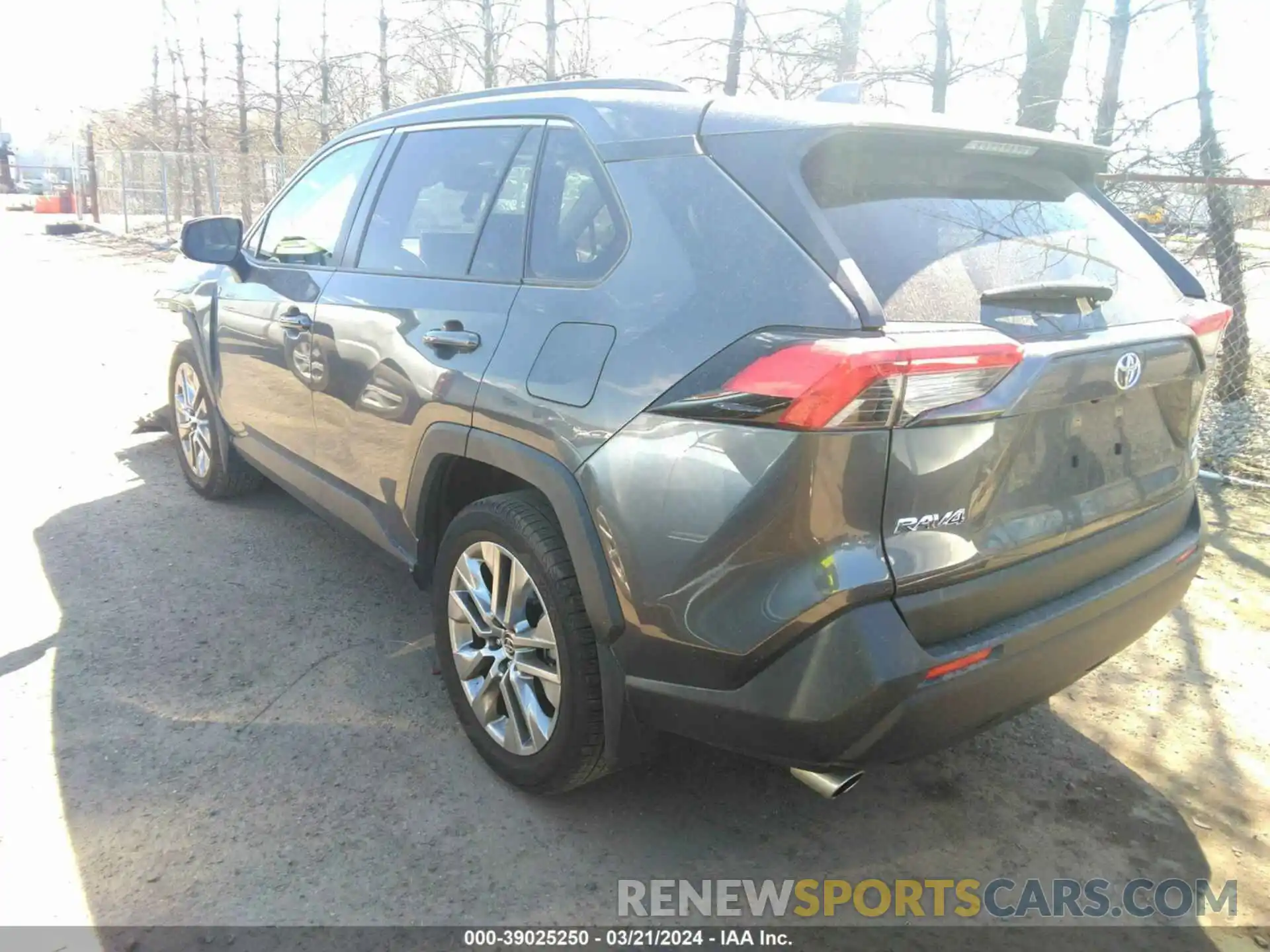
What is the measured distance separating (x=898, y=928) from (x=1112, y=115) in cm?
594

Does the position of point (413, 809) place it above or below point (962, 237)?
below

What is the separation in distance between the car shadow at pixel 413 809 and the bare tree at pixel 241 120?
73.4 ft

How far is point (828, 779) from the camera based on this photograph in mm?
2271

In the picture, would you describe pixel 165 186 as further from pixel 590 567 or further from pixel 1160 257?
pixel 1160 257

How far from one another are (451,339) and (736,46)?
691 cm

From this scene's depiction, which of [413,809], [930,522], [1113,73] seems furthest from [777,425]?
[1113,73]

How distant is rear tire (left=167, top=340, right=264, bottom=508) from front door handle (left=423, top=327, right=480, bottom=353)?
→ 7.76 ft

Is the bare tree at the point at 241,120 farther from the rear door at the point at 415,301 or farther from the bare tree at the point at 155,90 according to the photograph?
the rear door at the point at 415,301

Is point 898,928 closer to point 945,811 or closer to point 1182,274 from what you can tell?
point 945,811

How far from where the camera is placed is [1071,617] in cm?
234

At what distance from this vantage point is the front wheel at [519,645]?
8.23 feet

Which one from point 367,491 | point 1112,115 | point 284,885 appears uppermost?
point 1112,115

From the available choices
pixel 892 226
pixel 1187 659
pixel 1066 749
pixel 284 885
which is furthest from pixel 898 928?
pixel 1187 659

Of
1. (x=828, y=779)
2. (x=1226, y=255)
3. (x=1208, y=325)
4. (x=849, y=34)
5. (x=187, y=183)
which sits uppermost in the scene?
(x=849, y=34)
